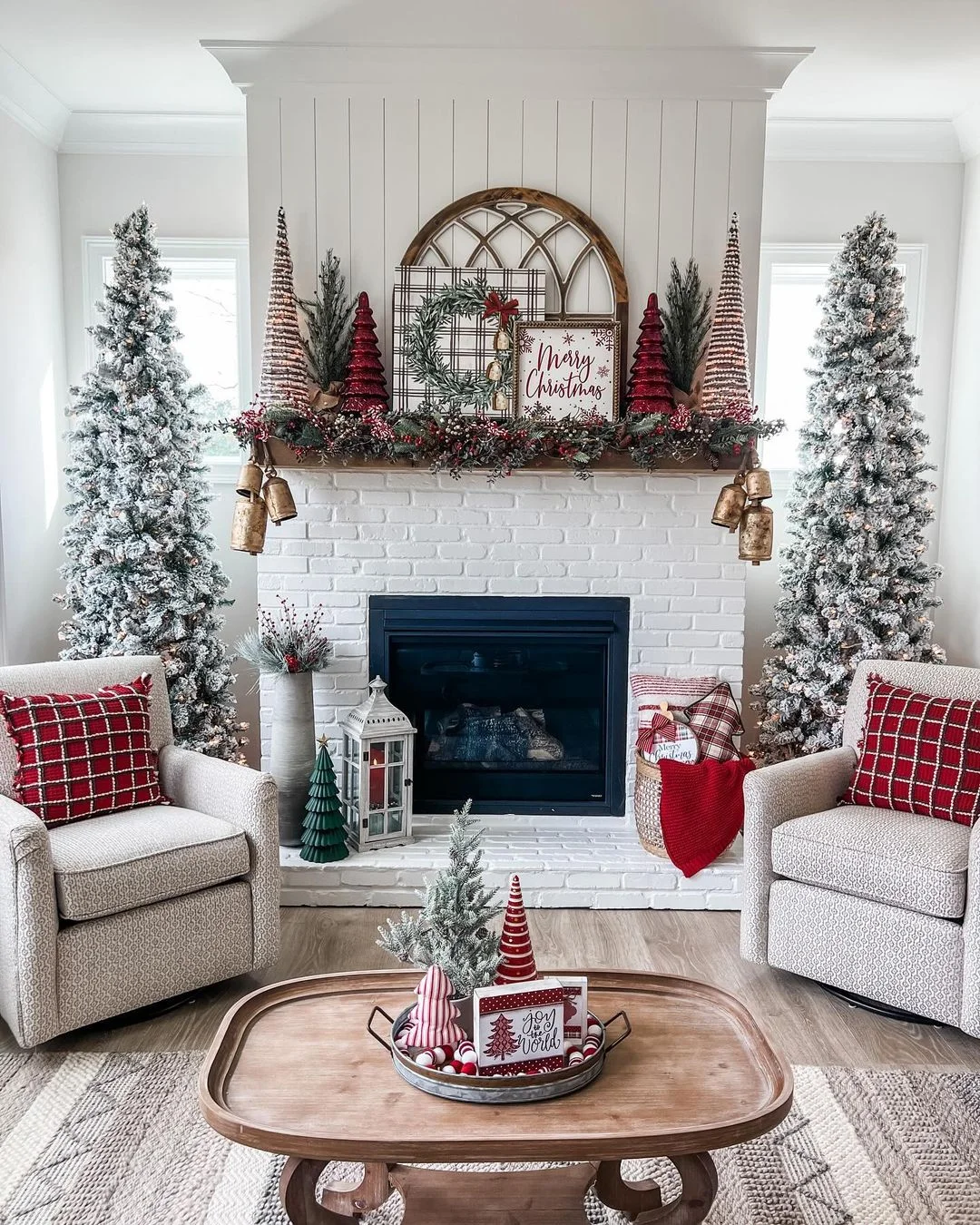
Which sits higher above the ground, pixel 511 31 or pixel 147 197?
pixel 511 31

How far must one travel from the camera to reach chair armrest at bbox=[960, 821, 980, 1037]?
8.35 feet

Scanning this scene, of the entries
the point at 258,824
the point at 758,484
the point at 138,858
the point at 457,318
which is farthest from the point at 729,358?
the point at 138,858

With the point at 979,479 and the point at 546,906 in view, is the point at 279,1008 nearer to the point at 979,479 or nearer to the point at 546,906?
the point at 546,906

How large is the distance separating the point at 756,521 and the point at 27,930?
2.62m

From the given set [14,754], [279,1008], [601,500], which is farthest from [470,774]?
[279,1008]

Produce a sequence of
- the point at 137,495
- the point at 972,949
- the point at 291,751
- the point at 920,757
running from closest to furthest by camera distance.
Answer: the point at 972,949, the point at 920,757, the point at 291,751, the point at 137,495

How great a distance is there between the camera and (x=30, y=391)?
167 inches

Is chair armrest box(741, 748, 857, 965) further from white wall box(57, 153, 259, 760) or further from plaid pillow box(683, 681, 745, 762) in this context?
white wall box(57, 153, 259, 760)

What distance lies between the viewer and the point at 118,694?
303 cm

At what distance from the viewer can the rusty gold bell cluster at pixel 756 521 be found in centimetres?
359

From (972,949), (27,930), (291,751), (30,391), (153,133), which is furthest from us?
(153,133)

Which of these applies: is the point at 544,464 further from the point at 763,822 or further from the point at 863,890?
the point at 863,890

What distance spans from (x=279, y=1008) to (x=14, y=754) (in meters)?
1.31

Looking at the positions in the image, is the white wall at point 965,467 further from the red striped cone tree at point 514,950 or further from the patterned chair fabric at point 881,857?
the red striped cone tree at point 514,950
